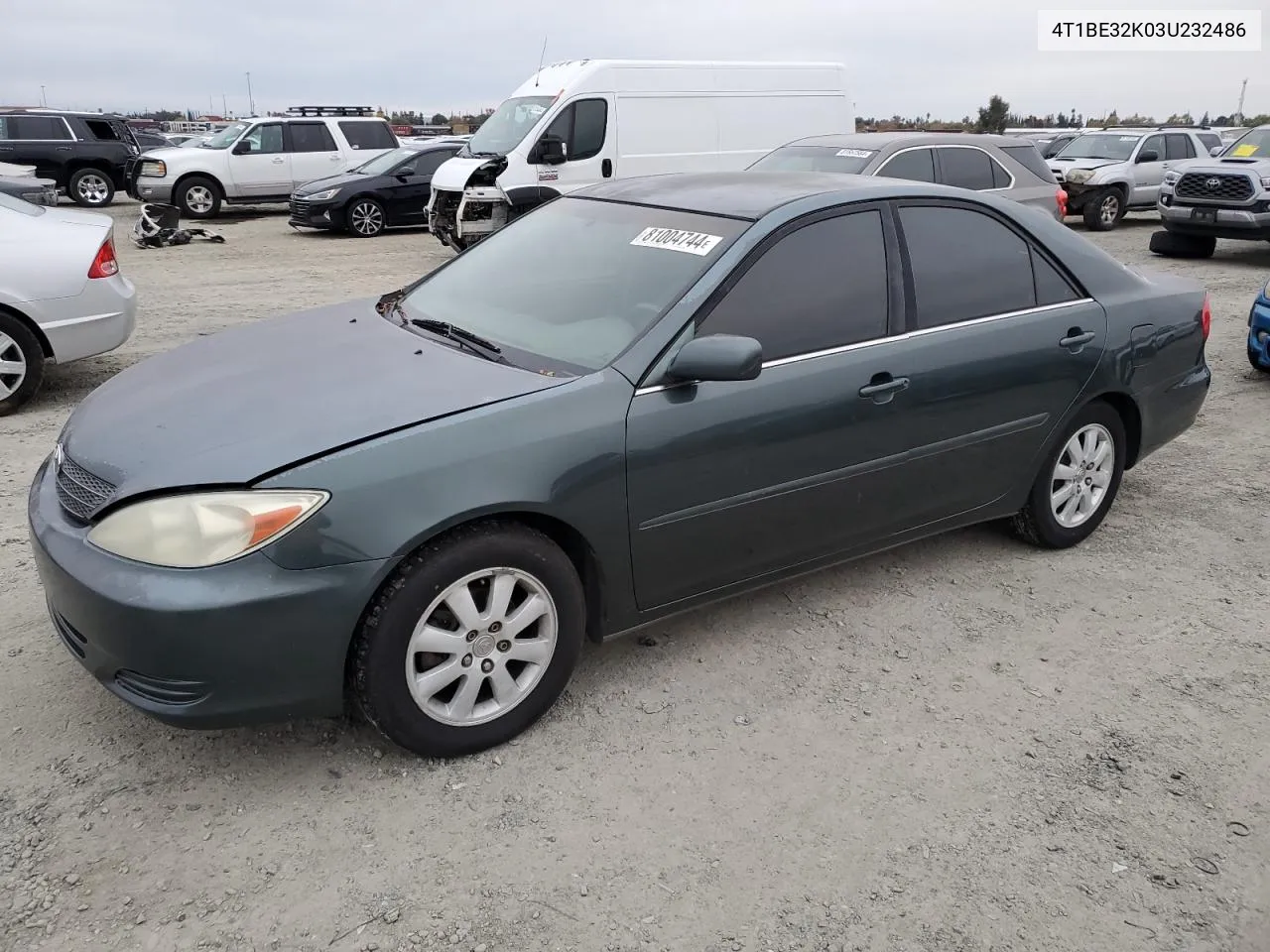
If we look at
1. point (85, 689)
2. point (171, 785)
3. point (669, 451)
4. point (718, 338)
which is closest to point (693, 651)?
point (669, 451)

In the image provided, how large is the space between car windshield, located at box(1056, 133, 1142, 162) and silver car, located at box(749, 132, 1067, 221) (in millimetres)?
8223

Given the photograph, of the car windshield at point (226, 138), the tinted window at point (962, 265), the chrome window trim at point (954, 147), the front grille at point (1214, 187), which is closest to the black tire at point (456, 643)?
the tinted window at point (962, 265)

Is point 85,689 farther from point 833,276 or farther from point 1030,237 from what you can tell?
point 1030,237

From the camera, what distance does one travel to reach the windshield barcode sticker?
11.1 ft

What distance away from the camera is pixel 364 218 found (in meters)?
16.0

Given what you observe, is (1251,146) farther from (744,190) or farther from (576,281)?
(576,281)

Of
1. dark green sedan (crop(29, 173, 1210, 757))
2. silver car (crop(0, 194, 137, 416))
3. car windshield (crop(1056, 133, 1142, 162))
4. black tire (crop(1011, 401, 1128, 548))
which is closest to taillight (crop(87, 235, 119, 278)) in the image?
silver car (crop(0, 194, 137, 416))

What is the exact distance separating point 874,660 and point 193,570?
222cm

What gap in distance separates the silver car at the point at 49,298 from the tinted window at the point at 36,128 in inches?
597

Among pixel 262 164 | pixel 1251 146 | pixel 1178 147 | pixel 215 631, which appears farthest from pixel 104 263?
pixel 1178 147

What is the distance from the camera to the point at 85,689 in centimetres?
322

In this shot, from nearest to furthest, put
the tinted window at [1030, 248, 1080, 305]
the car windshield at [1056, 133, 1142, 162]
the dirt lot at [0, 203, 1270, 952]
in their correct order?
1. the dirt lot at [0, 203, 1270, 952]
2. the tinted window at [1030, 248, 1080, 305]
3. the car windshield at [1056, 133, 1142, 162]

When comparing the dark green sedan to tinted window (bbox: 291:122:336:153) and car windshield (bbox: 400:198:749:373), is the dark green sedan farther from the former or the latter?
tinted window (bbox: 291:122:336:153)

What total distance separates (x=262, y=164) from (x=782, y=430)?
1734 centimetres
